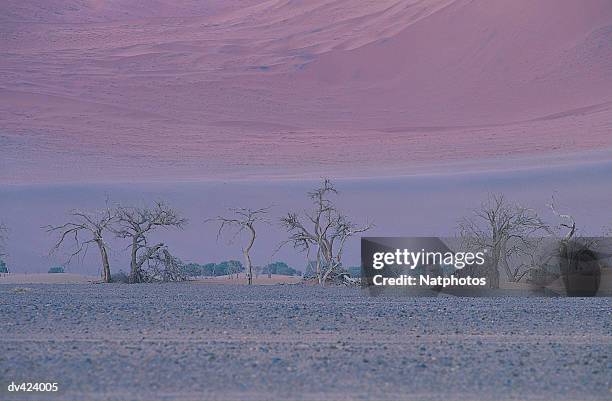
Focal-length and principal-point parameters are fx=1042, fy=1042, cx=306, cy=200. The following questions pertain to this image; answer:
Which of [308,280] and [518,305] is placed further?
[308,280]

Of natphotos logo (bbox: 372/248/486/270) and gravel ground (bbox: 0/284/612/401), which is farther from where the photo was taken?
natphotos logo (bbox: 372/248/486/270)

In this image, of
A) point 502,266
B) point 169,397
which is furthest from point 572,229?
point 169,397

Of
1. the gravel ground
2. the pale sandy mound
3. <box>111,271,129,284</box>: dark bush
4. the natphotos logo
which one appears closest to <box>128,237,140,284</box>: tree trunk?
<box>111,271,129,284</box>: dark bush

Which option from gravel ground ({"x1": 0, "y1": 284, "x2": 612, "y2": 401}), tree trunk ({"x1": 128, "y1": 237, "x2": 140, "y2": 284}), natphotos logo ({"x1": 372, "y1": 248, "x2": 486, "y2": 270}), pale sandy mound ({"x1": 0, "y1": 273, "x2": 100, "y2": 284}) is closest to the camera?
gravel ground ({"x1": 0, "y1": 284, "x2": 612, "y2": 401})

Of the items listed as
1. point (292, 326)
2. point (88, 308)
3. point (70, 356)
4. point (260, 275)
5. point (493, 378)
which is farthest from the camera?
point (260, 275)

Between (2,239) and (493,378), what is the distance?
3535 centimetres

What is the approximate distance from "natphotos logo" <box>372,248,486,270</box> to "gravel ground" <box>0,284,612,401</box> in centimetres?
675

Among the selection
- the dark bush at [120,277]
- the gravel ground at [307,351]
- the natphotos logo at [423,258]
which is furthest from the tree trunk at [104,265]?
the gravel ground at [307,351]

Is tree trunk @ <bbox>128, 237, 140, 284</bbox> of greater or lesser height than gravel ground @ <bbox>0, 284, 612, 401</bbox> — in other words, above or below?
above

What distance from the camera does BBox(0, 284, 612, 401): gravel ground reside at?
1097cm

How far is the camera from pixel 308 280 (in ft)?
131

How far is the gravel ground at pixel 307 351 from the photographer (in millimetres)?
10969

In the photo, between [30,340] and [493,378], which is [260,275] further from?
[493,378]

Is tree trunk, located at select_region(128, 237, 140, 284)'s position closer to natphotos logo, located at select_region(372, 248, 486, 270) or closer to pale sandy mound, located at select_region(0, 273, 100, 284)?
pale sandy mound, located at select_region(0, 273, 100, 284)
